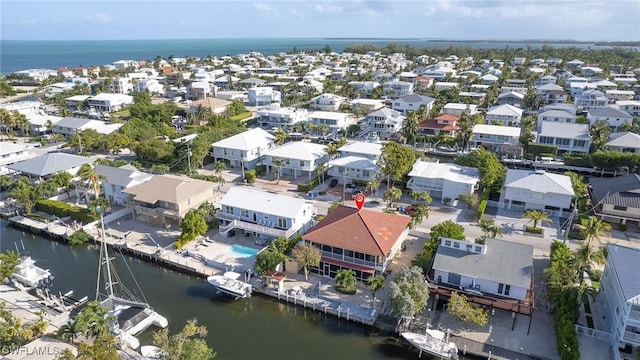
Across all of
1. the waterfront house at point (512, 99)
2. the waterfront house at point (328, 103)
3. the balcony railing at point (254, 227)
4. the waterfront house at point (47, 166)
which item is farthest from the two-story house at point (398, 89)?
the balcony railing at point (254, 227)

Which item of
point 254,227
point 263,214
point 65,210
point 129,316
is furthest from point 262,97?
point 129,316

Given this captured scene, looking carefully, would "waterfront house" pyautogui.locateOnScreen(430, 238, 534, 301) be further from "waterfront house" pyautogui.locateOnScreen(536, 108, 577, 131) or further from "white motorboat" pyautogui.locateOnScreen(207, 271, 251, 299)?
"waterfront house" pyautogui.locateOnScreen(536, 108, 577, 131)

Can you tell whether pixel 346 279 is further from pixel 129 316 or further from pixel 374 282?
pixel 129 316

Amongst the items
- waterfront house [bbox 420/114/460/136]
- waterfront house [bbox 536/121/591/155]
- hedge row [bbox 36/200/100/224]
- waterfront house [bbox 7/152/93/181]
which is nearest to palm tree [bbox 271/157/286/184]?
hedge row [bbox 36/200/100/224]

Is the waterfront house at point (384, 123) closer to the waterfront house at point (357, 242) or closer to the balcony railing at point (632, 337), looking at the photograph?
the waterfront house at point (357, 242)

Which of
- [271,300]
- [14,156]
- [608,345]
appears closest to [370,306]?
[271,300]
